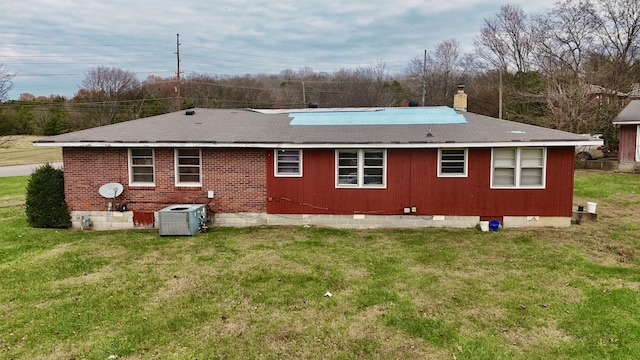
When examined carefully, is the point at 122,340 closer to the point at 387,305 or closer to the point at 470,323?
the point at 387,305

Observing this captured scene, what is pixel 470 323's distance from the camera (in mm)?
6965

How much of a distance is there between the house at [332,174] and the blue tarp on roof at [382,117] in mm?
565

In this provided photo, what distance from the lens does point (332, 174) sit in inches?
528

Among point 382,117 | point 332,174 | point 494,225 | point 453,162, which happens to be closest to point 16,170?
point 332,174

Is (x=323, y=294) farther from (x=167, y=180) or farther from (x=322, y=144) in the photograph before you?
(x=167, y=180)

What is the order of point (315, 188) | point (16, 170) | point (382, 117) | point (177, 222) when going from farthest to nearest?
point (16, 170) → point (382, 117) → point (315, 188) → point (177, 222)

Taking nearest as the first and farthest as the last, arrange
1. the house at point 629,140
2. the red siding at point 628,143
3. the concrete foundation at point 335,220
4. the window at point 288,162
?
the concrete foundation at point 335,220, the window at point 288,162, the house at point 629,140, the red siding at point 628,143

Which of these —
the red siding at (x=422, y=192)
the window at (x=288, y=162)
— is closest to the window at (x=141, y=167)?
the red siding at (x=422, y=192)

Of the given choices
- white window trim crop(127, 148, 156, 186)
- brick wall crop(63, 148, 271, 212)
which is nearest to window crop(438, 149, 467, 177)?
brick wall crop(63, 148, 271, 212)

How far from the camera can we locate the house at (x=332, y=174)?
42.2 feet

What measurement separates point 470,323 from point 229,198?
Answer: 9006 mm

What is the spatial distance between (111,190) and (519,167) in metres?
13.0

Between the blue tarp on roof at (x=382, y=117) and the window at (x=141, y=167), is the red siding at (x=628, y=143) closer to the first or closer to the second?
the blue tarp on roof at (x=382, y=117)

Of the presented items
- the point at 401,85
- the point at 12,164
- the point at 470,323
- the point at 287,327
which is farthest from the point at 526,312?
the point at 401,85
